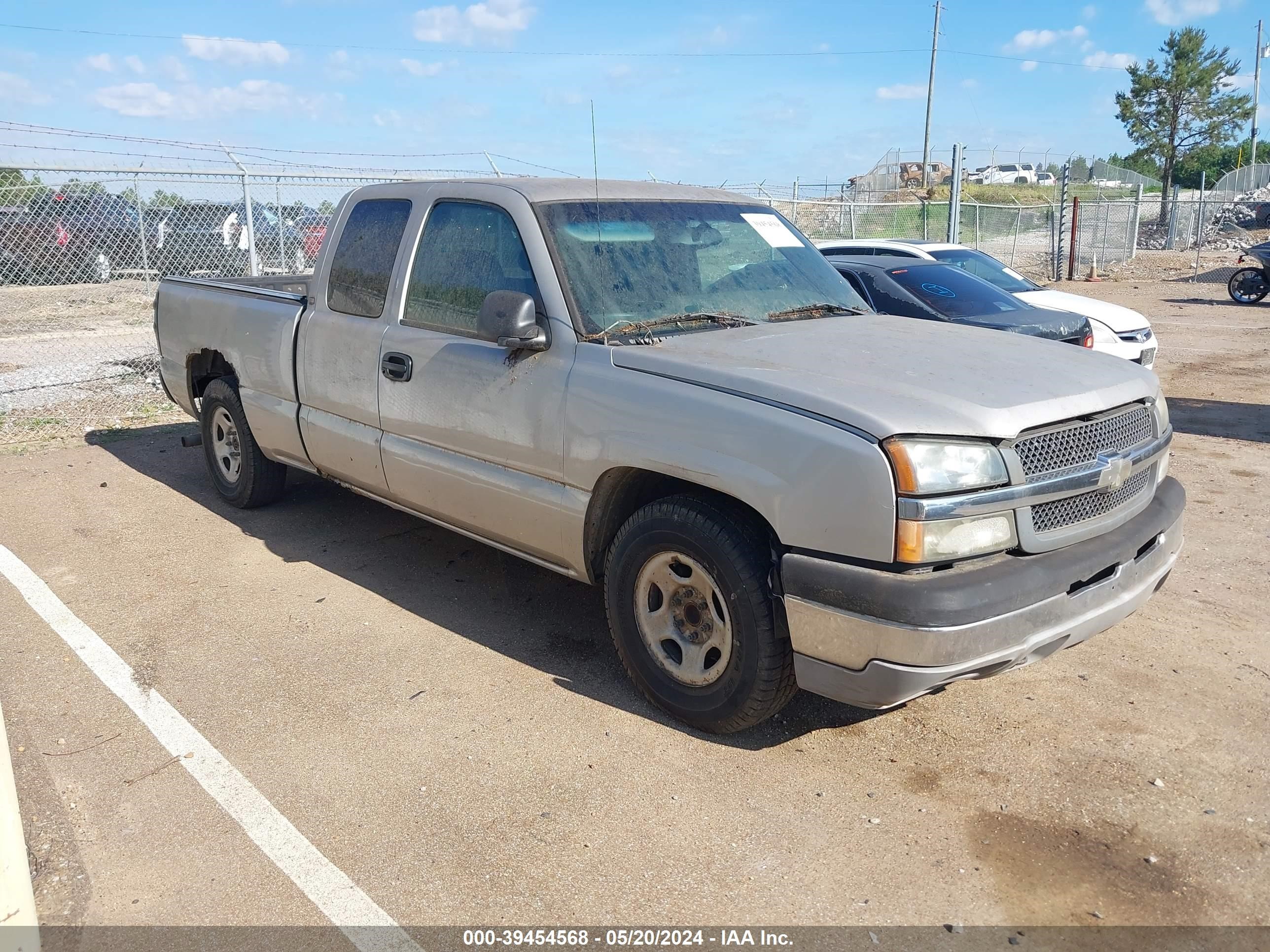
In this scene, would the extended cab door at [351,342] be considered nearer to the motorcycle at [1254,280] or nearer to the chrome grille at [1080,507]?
the chrome grille at [1080,507]

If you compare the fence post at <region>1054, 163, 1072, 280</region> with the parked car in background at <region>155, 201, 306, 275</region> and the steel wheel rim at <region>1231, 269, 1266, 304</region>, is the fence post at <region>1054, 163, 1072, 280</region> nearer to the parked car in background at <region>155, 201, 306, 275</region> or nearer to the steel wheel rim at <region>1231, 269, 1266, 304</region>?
the steel wheel rim at <region>1231, 269, 1266, 304</region>

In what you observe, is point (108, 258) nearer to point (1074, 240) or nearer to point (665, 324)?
point (665, 324)

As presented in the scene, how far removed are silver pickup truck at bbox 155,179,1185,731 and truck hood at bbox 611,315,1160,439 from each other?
0.01 meters

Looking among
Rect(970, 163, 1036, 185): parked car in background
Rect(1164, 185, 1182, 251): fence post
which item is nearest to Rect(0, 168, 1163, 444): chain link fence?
Rect(1164, 185, 1182, 251): fence post

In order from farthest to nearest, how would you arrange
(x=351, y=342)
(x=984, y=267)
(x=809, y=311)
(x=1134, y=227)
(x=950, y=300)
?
(x=1134, y=227), (x=984, y=267), (x=950, y=300), (x=351, y=342), (x=809, y=311)

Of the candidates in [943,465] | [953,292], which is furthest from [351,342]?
[953,292]

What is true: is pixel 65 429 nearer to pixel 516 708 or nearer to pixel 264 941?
pixel 516 708

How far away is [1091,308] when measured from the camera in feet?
33.5

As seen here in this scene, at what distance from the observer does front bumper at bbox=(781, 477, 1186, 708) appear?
10.1ft

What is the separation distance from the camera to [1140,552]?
146 inches

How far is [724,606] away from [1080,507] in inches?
47.9

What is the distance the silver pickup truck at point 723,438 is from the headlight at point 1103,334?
18.2 feet

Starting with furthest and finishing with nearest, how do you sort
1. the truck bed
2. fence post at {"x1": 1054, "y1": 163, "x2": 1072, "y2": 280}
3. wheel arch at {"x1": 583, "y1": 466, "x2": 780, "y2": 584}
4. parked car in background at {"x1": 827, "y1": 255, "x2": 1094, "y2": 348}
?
fence post at {"x1": 1054, "y1": 163, "x2": 1072, "y2": 280}, parked car in background at {"x1": 827, "y1": 255, "x2": 1094, "y2": 348}, the truck bed, wheel arch at {"x1": 583, "y1": 466, "x2": 780, "y2": 584}

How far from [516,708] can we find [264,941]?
4.55ft
